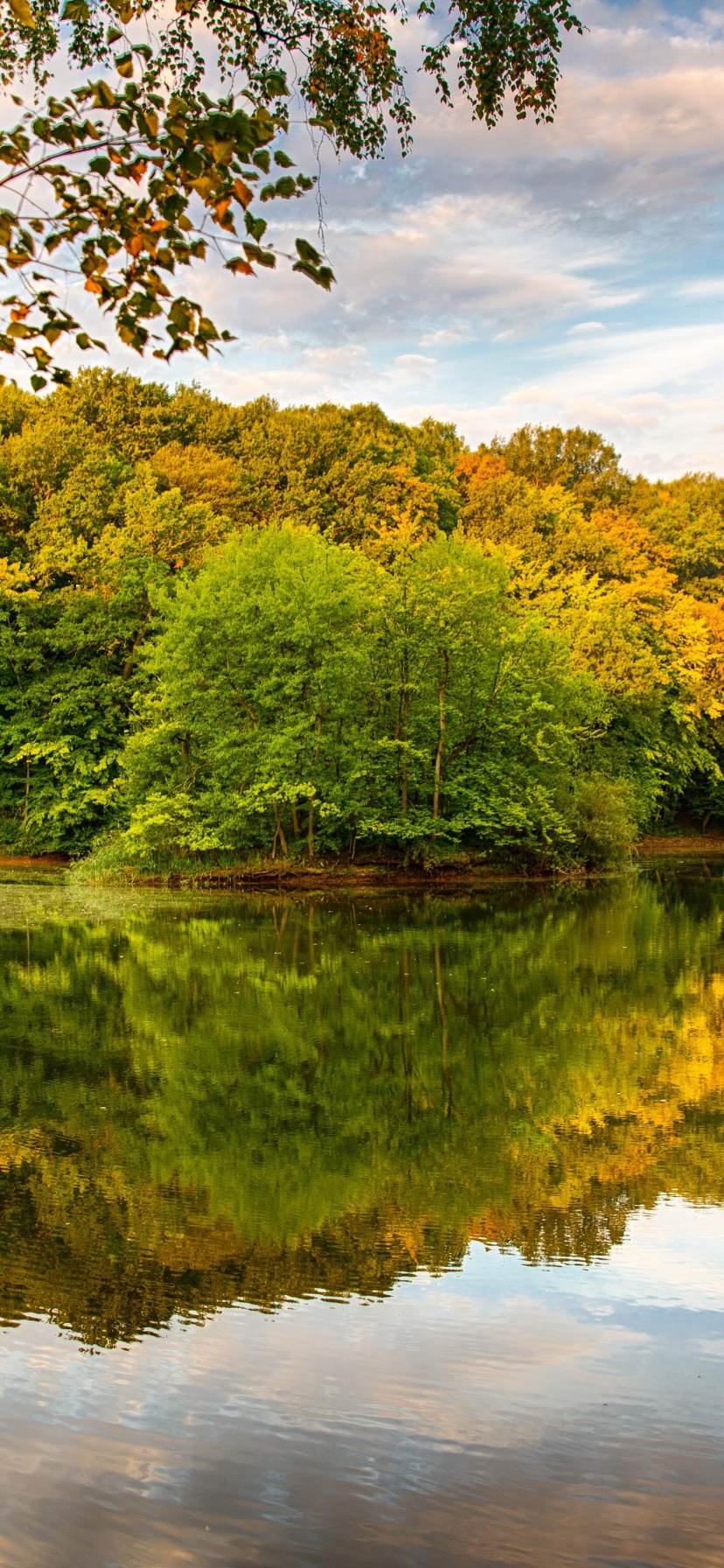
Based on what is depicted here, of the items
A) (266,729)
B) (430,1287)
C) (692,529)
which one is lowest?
(430,1287)

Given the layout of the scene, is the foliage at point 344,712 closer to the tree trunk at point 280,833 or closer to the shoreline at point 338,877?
the tree trunk at point 280,833

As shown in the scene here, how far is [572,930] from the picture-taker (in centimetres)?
2069

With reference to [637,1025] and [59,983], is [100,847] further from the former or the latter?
[637,1025]

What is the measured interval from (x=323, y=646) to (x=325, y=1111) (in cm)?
2090

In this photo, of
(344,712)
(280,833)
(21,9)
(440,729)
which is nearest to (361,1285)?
(21,9)

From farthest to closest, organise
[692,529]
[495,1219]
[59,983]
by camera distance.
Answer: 1. [692,529]
2. [59,983]
3. [495,1219]

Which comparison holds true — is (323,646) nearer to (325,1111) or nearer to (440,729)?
(440,729)

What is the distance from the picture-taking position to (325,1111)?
9133mm

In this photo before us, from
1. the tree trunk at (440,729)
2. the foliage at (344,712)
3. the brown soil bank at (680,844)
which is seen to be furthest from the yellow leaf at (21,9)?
the brown soil bank at (680,844)

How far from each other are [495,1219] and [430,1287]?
3.29 ft

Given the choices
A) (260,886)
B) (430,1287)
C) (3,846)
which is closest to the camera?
(430,1287)

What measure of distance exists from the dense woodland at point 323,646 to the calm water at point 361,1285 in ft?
54.2

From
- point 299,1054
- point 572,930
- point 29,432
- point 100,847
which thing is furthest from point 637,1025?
point 29,432

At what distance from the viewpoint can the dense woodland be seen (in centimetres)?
2939
